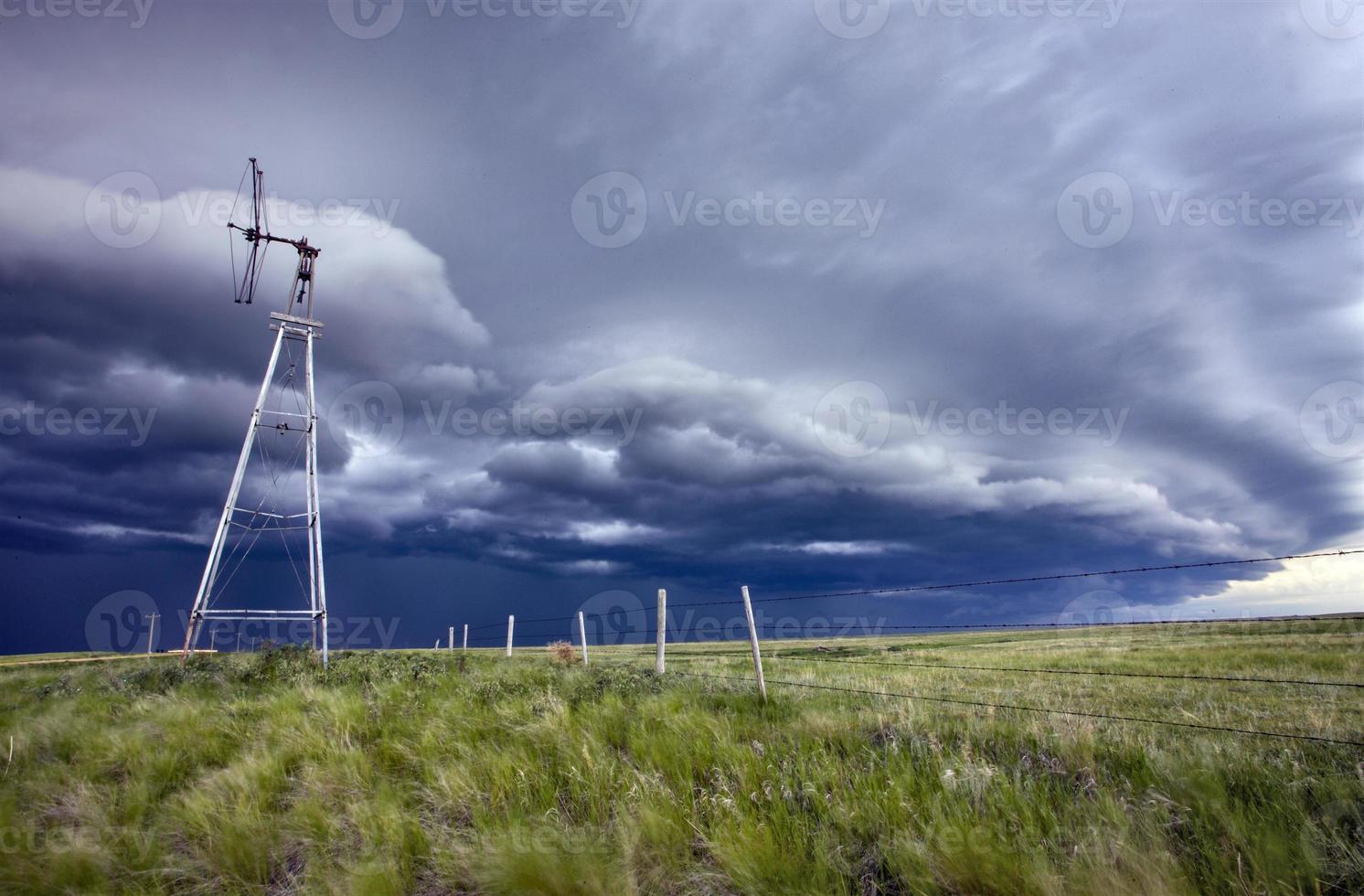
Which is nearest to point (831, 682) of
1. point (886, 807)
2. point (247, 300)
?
point (886, 807)

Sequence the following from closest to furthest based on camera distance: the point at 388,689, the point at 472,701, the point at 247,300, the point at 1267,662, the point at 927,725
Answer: the point at 927,725, the point at 472,701, the point at 388,689, the point at 1267,662, the point at 247,300

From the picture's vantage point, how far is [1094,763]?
5.76 meters

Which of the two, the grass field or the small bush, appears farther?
the small bush

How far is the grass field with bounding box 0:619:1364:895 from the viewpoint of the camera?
420 centimetres

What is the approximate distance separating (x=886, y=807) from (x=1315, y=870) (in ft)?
8.06

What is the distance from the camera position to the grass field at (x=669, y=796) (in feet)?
13.8

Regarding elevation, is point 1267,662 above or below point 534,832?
below

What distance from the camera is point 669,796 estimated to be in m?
5.42

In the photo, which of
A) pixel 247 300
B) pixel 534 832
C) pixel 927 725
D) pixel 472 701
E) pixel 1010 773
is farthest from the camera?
pixel 247 300

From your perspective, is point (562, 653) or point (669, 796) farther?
point (562, 653)

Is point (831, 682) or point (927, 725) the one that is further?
point (831, 682)

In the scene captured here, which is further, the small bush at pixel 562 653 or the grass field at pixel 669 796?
the small bush at pixel 562 653

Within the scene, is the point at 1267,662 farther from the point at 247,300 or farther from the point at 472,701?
the point at 247,300

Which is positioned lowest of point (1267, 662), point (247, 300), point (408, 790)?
point (1267, 662)
